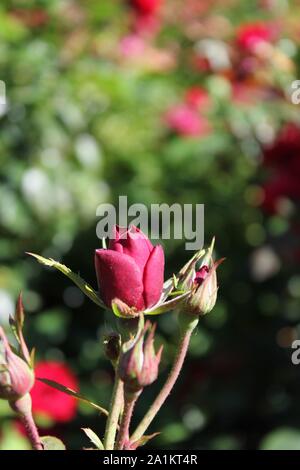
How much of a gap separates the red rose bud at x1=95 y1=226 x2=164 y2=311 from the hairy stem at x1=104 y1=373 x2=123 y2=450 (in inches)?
2.4

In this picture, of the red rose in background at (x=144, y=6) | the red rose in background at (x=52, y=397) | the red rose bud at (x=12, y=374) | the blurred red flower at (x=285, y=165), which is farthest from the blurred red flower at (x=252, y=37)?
the red rose bud at (x=12, y=374)

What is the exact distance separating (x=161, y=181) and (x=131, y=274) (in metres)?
2.06

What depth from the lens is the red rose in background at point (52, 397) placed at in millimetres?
1860

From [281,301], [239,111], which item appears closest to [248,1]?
[239,111]

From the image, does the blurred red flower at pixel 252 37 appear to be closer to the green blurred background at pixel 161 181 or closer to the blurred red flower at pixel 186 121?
the green blurred background at pixel 161 181

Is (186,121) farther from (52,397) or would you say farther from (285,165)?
(52,397)

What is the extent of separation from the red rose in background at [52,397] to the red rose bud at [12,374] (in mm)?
1265

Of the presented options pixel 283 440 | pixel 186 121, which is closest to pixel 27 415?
pixel 283 440

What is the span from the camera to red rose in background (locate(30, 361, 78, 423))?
186 cm

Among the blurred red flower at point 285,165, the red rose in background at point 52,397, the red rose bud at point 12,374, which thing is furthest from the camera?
the blurred red flower at point 285,165

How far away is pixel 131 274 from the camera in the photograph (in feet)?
2.05
